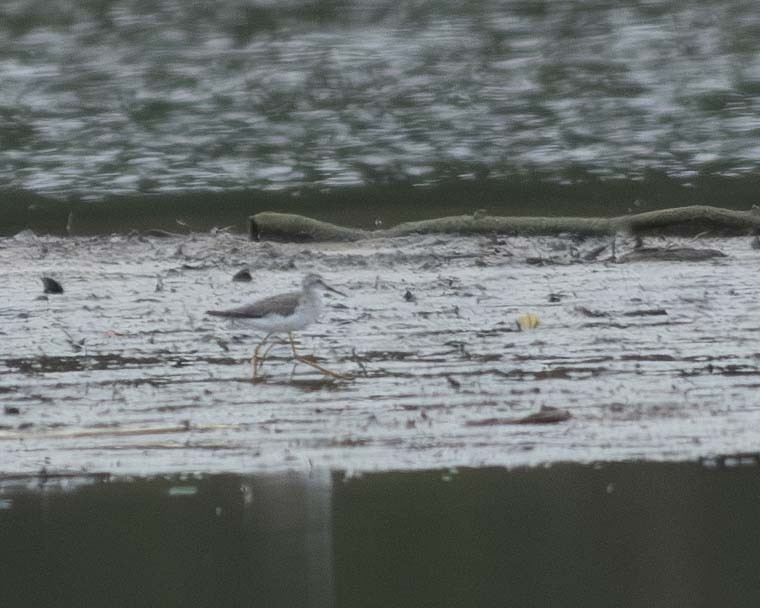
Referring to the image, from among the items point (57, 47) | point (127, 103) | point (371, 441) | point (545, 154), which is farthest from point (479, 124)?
point (371, 441)

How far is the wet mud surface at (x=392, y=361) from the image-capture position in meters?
7.16

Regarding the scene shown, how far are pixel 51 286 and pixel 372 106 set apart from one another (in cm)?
841

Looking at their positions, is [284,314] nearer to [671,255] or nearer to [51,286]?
[51,286]

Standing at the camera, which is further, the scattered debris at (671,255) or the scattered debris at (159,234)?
the scattered debris at (159,234)

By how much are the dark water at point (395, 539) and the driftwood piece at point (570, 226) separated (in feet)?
20.3

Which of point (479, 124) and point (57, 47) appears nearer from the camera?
point (479, 124)

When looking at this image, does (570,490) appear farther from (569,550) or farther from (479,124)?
(479,124)

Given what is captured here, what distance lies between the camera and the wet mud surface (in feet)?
23.5

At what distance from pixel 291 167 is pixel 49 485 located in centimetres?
1051

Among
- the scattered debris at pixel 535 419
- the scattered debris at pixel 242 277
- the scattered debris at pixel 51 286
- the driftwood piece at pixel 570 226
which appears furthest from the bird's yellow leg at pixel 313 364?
the driftwood piece at pixel 570 226

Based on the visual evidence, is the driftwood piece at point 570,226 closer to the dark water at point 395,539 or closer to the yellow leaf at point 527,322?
the yellow leaf at point 527,322

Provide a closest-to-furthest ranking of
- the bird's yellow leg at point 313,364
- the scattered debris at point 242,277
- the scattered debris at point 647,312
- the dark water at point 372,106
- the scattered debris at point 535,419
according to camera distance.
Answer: the scattered debris at point 535,419 < the bird's yellow leg at point 313,364 < the scattered debris at point 647,312 < the scattered debris at point 242,277 < the dark water at point 372,106

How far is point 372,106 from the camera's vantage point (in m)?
18.9

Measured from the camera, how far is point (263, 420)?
7648mm
